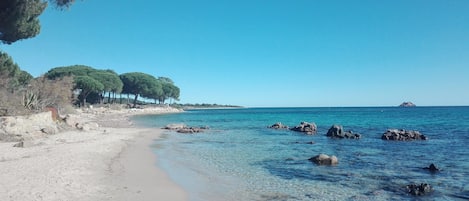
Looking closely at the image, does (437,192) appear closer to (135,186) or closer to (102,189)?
(135,186)

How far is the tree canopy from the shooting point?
17219mm

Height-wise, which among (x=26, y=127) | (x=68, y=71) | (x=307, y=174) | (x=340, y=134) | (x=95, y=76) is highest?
(x=68, y=71)

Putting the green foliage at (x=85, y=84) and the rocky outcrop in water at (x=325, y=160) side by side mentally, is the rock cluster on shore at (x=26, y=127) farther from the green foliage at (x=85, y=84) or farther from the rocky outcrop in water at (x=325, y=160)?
the green foliage at (x=85, y=84)

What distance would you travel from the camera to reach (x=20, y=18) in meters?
18.3

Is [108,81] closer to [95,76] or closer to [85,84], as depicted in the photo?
[95,76]

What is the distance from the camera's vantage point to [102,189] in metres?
10.4

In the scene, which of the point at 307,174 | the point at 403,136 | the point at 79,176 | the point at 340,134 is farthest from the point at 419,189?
the point at 340,134

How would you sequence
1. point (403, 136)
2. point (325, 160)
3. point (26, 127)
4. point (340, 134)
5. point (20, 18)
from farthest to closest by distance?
point (340, 134) → point (403, 136) → point (26, 127) → point (20, 18) → point (325, 160)

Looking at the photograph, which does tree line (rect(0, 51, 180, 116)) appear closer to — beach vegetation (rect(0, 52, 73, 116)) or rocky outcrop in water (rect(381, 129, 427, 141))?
beach vegetation (rect(0, 52, 73, 116))

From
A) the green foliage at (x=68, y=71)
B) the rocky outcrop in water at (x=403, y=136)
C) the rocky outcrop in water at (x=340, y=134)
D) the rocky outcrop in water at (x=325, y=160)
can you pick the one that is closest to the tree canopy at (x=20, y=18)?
the rocky outcrop in water at (x=325, y=160)

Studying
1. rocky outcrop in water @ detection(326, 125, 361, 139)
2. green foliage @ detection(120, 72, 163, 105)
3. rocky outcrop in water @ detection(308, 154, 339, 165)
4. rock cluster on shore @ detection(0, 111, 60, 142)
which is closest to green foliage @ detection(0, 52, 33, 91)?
rock cluster on shore @ detection(0, 111, 60, 142)

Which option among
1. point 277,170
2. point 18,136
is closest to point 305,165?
point 277,170

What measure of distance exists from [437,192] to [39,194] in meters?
12.7

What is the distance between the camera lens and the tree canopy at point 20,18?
56.5 feet
